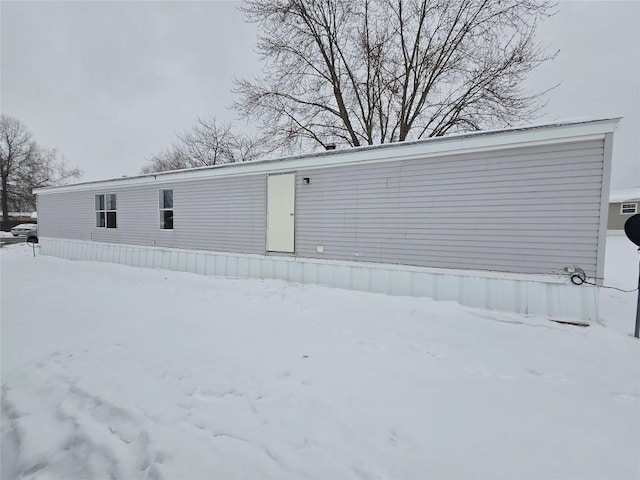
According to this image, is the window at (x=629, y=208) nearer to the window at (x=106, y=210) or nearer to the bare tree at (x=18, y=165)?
the window at (x=106, y=210)

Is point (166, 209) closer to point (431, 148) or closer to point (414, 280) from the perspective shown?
point (414, 280)

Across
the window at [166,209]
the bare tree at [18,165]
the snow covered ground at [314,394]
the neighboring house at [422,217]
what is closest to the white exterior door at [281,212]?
the neighboring house at [422,217]

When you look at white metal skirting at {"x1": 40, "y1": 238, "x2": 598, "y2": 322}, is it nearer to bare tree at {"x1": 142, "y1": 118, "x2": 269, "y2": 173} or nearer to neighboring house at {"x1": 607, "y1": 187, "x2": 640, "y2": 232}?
bare tree at {"x1": 142, "y1": 118, "x2": 269, "y2": 173}

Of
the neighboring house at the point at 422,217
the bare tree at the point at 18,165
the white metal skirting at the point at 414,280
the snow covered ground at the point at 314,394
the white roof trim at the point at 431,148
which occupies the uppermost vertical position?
the bare tree at the point at 18,165

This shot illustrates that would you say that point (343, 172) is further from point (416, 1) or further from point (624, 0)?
point (624, 0)

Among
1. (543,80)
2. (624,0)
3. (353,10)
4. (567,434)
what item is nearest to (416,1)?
(353,10)

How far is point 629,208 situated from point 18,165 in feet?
153

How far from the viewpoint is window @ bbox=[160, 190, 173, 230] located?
326 inches

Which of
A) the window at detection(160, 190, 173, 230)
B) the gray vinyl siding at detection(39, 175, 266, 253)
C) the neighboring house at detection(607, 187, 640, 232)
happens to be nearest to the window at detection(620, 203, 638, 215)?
the neighboring house at detection(607, 187, 640, 232)

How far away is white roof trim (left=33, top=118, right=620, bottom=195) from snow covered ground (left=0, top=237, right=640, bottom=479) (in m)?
2.50

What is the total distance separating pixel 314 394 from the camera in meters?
2.34

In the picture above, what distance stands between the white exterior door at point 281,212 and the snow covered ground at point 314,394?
7.41ft

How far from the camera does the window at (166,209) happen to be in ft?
27.2

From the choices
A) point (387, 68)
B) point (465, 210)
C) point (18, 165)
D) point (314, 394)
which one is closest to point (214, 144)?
point (387, 68)
